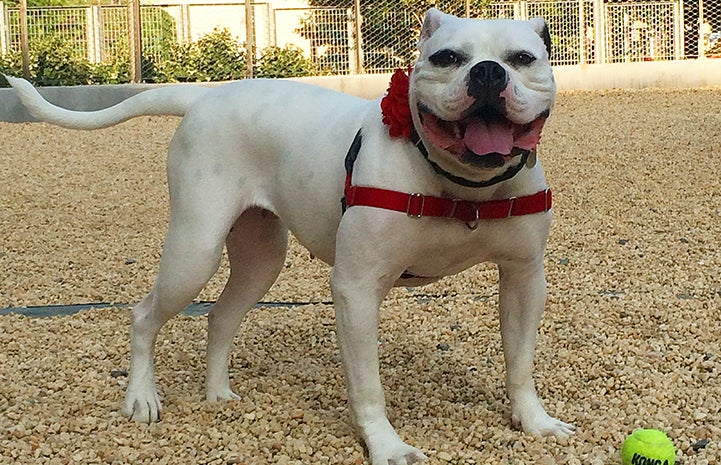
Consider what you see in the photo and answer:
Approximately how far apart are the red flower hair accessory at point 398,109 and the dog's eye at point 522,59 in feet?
1.16

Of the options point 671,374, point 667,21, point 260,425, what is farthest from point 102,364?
point 667,21

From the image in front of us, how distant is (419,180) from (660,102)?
11925 mm

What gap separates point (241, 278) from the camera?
4.12m

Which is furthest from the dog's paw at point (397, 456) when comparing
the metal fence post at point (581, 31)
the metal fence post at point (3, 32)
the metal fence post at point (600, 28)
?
the metal fence post at point (600, 28)

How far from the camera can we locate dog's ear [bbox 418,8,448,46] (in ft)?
10.3

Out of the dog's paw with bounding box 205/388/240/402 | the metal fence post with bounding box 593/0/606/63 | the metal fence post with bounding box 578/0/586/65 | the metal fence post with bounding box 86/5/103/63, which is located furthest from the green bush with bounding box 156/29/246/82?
the dog's paw with bounding box 205/388/240/402

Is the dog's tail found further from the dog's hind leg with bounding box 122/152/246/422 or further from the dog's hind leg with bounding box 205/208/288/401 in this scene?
the dog's hind leg with bounding box 205/208/288/401

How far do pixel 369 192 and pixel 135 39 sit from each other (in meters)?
13.3

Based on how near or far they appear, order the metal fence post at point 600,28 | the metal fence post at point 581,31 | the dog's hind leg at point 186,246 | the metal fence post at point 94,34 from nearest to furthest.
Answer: the dog's hind leg at point 186,246 < the metal fence post at point 94,34 < the metal fence post at point 581,31 < the metal fence post at point 600,28

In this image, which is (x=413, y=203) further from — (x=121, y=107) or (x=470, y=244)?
(x=121, y=107)

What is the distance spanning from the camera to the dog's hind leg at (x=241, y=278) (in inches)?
161

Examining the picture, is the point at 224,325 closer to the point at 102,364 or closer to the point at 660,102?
the point at 102,364

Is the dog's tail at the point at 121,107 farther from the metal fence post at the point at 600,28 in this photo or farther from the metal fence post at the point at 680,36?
the metal fence post at the point at 680,36

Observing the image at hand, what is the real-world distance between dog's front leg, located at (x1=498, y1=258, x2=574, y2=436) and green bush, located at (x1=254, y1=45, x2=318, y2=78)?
13149 mm
